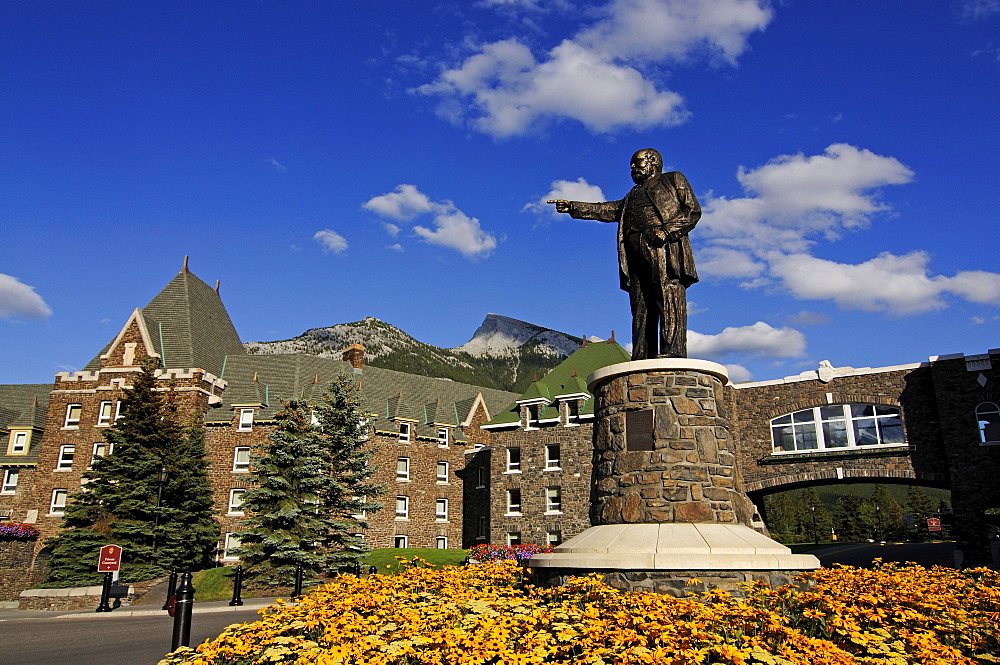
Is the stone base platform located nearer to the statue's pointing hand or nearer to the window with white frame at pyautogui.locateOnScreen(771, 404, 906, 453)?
the statue's pointing hand

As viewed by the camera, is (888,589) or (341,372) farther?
(341,372)

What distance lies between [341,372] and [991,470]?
24.8 metres

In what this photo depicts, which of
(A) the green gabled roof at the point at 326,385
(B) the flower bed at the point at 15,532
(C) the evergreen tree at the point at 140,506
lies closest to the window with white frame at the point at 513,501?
(A) the green gabled roof at the point at 326,385

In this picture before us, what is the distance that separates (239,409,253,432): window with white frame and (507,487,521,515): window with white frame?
49.0 feet

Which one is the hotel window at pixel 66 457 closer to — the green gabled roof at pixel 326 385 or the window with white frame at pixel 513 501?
the green gabled roof at pixel 326 385

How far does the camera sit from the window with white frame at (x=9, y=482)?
36.9 meters

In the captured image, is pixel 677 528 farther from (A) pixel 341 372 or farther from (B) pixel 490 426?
(B) pixel 490 426

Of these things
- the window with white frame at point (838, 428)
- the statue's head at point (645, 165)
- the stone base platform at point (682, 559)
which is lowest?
the stone base platform at point (682, 559)

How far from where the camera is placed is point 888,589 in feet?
25.9

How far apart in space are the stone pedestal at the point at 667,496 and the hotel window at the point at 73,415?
35646 mm

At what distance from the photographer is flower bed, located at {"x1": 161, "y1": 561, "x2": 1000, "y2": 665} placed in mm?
4895

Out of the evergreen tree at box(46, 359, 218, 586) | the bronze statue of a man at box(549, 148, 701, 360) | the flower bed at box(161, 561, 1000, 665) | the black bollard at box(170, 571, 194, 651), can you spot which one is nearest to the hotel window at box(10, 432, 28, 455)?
the evergreen tree at box(46, 359, 218, 586)

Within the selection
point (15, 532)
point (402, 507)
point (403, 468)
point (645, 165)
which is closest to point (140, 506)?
point (15, 532)

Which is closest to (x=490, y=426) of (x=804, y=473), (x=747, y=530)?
(x=804, y=473)
